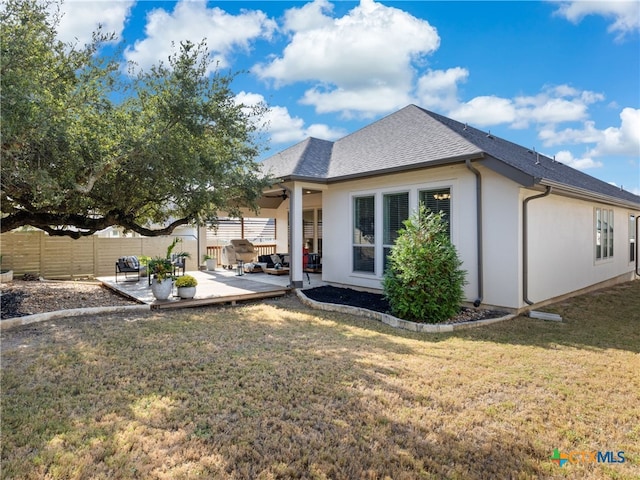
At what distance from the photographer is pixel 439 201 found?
26.5ft

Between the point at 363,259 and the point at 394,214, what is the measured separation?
4.93 feet

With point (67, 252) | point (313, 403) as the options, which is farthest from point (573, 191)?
point (67, 252)

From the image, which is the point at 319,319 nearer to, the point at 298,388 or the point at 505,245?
the point at 298,388

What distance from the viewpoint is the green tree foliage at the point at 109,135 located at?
17.3ft

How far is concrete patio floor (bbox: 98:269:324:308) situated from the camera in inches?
333

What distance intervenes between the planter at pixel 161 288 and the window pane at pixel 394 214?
524 cm

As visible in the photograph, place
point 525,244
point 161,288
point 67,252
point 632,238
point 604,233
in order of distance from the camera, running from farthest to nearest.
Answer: point 632,238, point 67,252, point 604,233, point 161,288, point 525,244

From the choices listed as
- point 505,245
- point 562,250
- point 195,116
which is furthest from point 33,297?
point 562,250

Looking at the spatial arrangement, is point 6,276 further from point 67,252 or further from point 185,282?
point 185,282

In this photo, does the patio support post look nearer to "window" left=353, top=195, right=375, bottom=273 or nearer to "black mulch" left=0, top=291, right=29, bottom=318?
"window" left=353, top=195, right=375, bottom=273

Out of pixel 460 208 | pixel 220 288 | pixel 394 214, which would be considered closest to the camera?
pixel 460 208

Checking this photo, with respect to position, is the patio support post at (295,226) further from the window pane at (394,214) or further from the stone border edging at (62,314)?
the stone border edging at (62,314)

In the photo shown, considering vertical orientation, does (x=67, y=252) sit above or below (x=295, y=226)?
below

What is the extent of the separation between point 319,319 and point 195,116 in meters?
4.90
